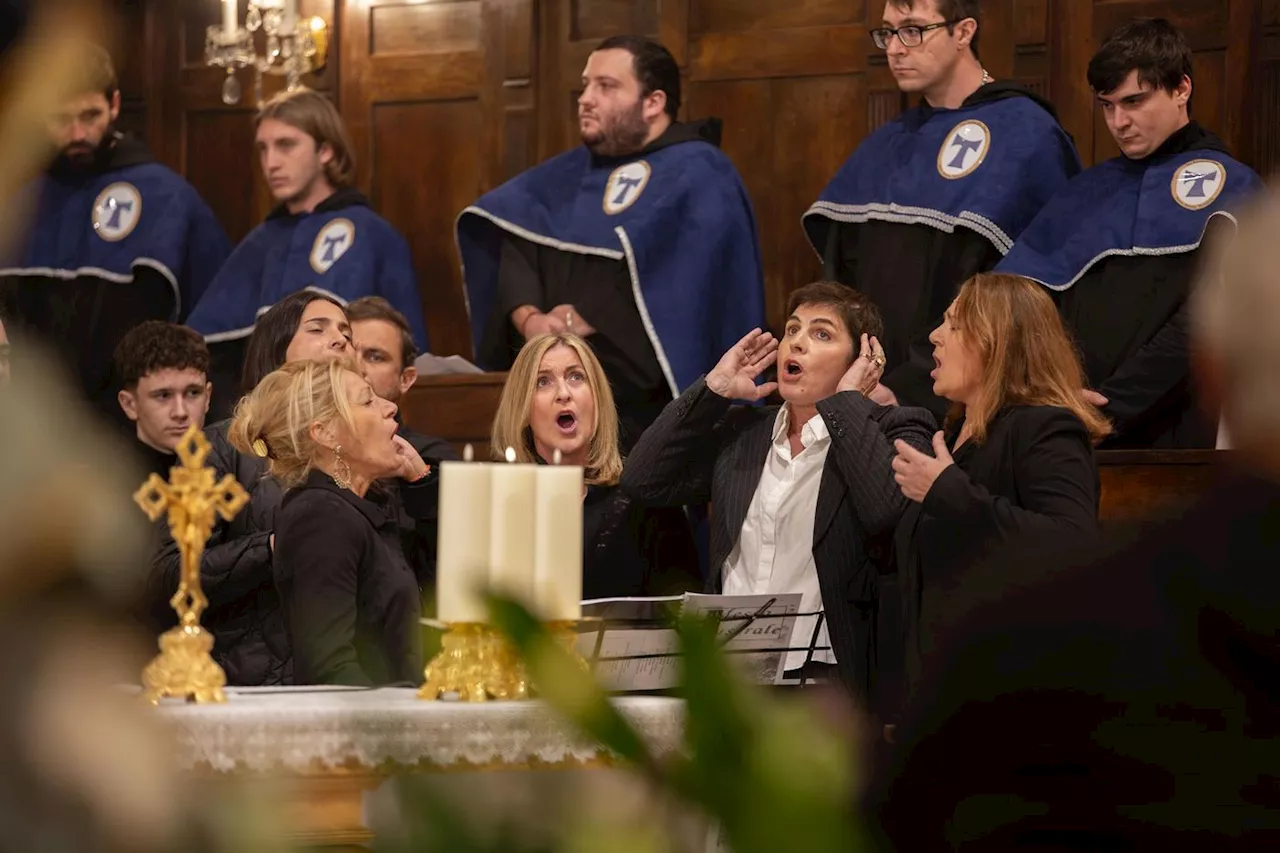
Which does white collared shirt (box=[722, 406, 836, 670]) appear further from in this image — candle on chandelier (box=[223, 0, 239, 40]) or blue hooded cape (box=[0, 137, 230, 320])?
candle on chandelier (box=[223, 0, 239, 40])

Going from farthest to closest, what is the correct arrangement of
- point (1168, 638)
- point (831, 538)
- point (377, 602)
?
1. point (831, 538)
2. point (377, 602)
3. point (1168, 638)

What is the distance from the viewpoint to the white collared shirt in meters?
4.07

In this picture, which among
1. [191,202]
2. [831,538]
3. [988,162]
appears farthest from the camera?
[191,202]

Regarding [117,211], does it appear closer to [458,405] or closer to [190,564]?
[458,405]

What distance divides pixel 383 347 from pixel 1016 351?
194cm

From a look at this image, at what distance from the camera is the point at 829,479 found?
407 cm

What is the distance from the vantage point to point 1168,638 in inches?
35.2

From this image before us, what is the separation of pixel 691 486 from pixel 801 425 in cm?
32

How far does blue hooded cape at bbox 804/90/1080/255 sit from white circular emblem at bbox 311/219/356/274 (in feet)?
6.25

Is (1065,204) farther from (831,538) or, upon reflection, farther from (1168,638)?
(1168,638)

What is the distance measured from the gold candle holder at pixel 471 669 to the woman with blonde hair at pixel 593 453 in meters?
2.09

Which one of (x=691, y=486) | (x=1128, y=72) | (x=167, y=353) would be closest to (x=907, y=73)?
(x=1128, y=72)

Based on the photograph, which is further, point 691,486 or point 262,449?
point 691,486

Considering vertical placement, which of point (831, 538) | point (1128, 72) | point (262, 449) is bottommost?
point (831, 538)
